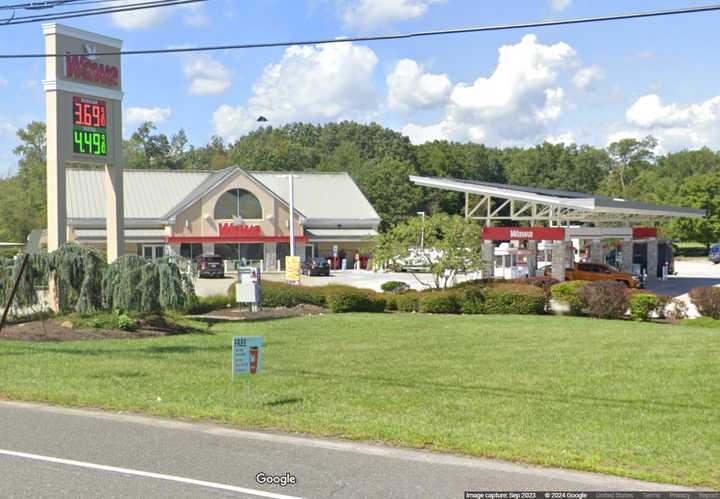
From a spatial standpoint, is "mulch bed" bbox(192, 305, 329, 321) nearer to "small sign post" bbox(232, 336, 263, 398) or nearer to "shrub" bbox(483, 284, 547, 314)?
"shrub" bbox(483, 284, 547, 314)

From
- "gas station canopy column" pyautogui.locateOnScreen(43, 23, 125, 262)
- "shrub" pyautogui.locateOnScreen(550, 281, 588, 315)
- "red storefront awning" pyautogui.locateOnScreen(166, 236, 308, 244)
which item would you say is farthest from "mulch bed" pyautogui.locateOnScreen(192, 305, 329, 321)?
"red storefront awning" pyautogui.locateOnScreen(166, 236, 308, 244)

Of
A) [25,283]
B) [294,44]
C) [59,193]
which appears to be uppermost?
[294,44]

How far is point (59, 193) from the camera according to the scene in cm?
2455

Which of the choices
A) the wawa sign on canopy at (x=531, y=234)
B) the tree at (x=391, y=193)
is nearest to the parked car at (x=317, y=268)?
the tree at (x=391, y=193)

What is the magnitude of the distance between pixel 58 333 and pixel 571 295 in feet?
53.9

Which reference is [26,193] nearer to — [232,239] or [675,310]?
[232,239]

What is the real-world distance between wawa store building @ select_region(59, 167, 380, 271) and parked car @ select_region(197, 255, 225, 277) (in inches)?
181

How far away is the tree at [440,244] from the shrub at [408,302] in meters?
2.52

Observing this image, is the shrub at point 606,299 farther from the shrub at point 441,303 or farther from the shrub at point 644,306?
the shrub at point 441,303

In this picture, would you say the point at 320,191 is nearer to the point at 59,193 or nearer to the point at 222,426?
the point at 59,193

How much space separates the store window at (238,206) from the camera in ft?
207

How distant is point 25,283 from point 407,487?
1620cm

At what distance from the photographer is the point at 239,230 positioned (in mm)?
63250

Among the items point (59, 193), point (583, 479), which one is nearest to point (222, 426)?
point (583, 479)
